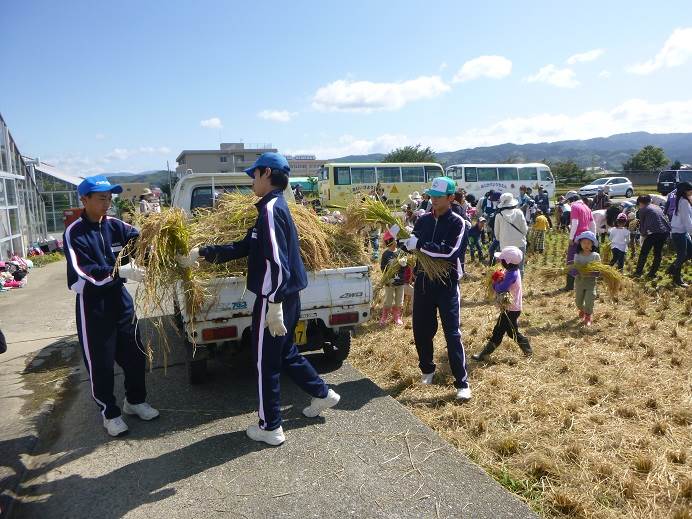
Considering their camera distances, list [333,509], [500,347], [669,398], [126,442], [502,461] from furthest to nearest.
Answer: [500,347]
[669,398]
[126,442]
[502,461]
[333,509]

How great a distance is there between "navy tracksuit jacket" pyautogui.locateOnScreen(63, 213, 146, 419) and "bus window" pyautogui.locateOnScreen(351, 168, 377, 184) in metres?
24.2

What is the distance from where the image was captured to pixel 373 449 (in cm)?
345

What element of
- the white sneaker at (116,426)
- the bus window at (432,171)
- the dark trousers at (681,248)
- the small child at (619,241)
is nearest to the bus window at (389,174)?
the bus window at (432,171)

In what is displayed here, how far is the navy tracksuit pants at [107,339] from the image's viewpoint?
11.6 ft

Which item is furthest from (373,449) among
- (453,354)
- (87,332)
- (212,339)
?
(87,332)

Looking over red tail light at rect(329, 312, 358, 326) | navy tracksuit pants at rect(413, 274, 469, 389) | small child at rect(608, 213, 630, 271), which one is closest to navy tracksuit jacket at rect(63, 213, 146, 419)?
red tail light at rect(329, 312, 358, 326)

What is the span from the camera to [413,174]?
28719 mm

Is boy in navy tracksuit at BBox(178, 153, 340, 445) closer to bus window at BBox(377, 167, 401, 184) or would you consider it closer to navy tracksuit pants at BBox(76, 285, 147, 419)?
navy tracksuit pants at BBox(76, 285, 147, 419)

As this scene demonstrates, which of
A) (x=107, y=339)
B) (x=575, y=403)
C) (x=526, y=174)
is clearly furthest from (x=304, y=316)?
(x=526, y=174)

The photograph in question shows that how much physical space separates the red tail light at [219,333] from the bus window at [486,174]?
3001cm

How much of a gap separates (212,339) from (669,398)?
12.6 feet

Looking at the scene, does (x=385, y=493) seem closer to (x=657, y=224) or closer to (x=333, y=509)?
(x=333, y=509)

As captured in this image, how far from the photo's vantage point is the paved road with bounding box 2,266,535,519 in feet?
9.30

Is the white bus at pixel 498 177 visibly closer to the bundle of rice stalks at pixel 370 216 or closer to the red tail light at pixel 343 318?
the bundle of rice stalks at pixel 370 216
